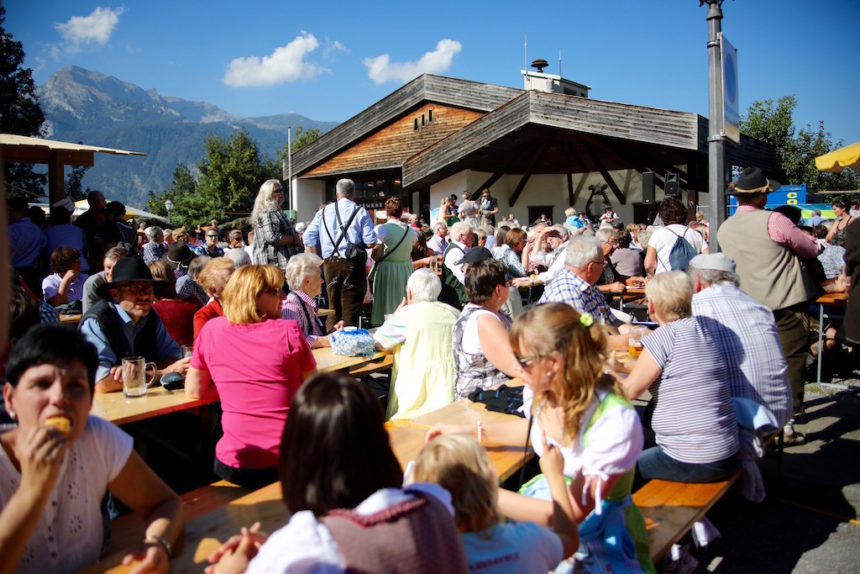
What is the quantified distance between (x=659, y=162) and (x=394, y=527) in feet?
61.1

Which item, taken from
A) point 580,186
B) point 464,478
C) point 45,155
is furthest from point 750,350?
point 580,186

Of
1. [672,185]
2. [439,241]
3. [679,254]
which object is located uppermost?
[672,185]

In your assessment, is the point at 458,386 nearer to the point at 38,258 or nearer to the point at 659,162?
the point at 38,258

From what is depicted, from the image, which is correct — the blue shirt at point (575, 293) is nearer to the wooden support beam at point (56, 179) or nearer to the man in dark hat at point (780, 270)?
the man in dark hat at point (780, 270)

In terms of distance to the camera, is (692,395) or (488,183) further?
(488,183)

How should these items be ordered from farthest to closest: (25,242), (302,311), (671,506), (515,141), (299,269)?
(515,141), (25,242), (299,269), (302,311), (671,506)

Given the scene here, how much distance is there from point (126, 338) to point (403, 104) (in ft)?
61.8

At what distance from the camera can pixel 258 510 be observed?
Answer: 218 centimetres

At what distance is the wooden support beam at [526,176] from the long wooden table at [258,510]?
16596mm

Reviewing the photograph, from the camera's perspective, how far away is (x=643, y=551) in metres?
2.21

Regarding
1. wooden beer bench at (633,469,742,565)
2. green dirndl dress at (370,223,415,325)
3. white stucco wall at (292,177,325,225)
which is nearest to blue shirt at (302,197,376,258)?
green dirndl dress at (370,223,415,325)

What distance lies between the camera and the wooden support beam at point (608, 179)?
62.7 ft

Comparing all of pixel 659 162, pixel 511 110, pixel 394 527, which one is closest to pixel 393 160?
pixel 511 110

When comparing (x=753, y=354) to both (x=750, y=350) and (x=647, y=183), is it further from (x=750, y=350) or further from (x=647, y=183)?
(x=647, y=183)
